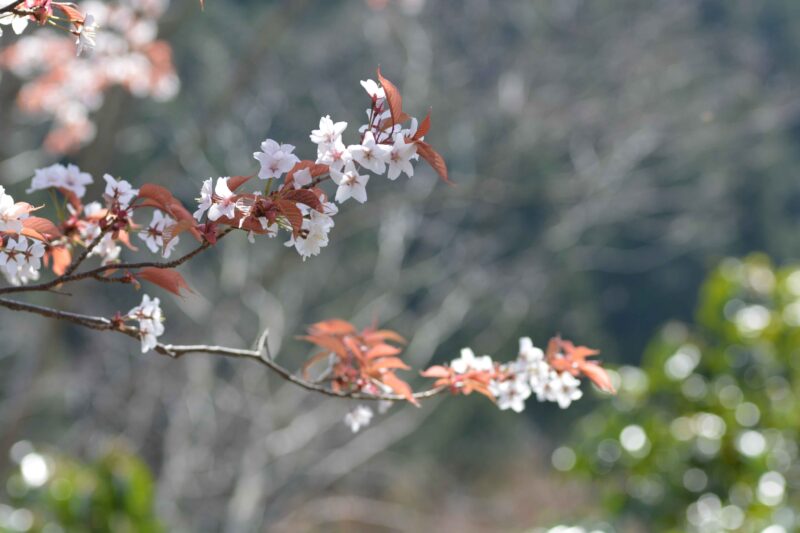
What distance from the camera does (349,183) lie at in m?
0.59

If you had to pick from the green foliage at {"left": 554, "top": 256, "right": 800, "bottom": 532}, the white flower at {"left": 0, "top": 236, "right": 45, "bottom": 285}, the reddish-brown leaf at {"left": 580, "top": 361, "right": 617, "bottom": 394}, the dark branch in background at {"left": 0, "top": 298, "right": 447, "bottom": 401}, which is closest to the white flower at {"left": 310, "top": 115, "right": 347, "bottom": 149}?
the dark branch in background at {"left": 0, "top": 298, "right": 447, "bottom": 401}

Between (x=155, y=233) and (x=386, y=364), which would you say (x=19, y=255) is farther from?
(x=386, y=364)

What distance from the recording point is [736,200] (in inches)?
248

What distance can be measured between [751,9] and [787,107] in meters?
1.77

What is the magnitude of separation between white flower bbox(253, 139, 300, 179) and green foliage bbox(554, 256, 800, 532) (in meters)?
1.23

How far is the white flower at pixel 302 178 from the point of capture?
1.85ft

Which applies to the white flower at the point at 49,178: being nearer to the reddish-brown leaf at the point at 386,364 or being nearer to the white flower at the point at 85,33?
the white flower at the point at 85,33

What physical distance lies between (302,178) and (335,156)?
0.03 m

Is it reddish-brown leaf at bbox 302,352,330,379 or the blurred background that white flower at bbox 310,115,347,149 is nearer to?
reddish-brown leaf at bbox 302,352,330,379

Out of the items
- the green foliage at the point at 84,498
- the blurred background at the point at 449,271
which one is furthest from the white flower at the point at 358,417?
the green foliage at the point at 84,498

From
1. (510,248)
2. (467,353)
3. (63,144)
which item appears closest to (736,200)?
(510,248)

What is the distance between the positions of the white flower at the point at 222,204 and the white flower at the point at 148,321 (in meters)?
0.12

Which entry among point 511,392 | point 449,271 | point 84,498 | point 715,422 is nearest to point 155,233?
point 511,392

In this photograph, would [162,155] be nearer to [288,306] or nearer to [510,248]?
[288,306]
